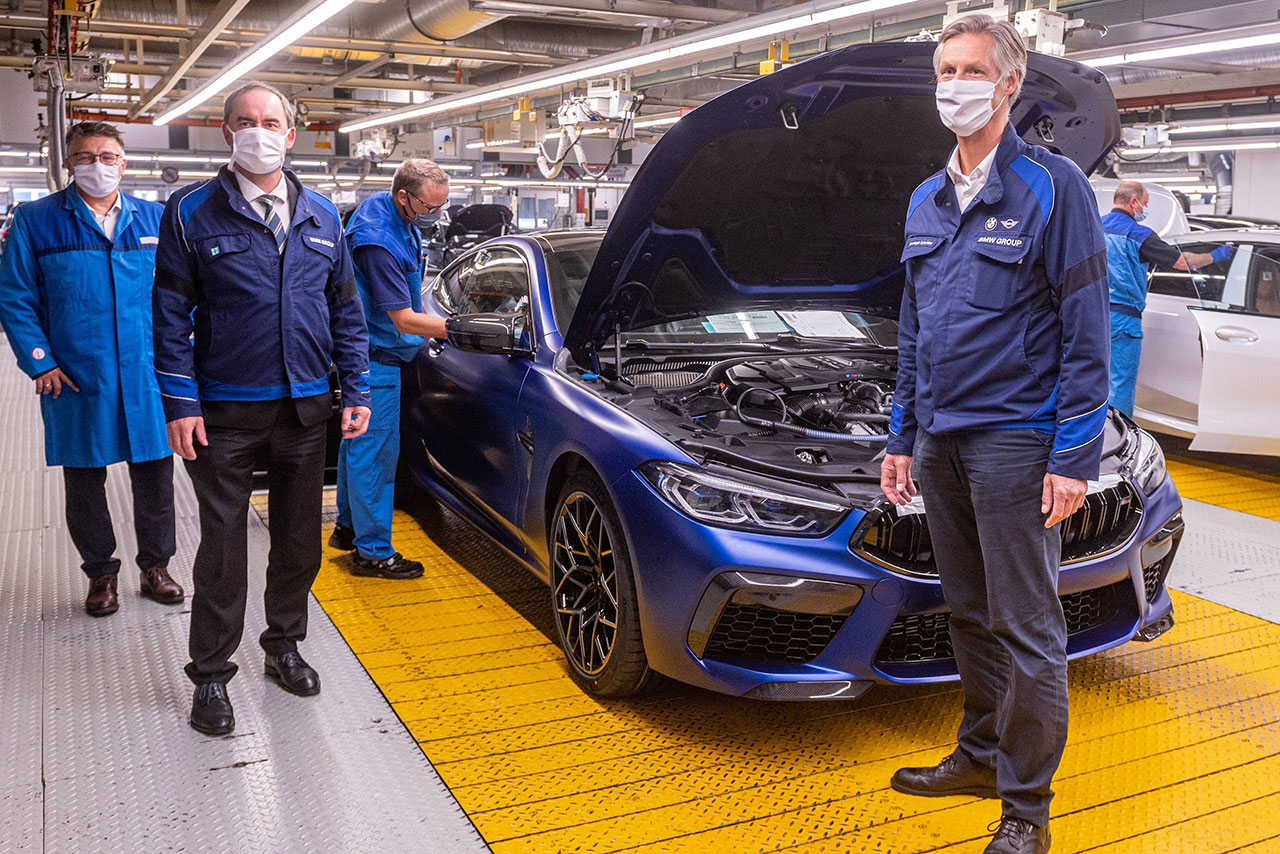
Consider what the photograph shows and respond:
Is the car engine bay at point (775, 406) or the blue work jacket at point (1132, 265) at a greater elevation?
the blue work jacket at point (1132, 265)

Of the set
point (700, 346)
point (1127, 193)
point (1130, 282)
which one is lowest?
point (700, 346)

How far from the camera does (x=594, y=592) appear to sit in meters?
3.01

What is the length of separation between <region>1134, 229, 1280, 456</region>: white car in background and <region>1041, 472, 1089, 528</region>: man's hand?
419cm

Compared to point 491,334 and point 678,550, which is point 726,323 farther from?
point 678,550

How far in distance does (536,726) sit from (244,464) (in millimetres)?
1075

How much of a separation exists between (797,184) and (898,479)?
1.21 meters

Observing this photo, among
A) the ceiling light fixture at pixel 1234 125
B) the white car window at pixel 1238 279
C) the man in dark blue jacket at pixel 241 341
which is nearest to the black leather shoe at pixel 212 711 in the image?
the man in dark blue jacket at pixel 241 341

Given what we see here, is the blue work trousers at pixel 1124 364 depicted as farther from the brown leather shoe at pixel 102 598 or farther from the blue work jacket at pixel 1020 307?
the brown leather shoe at pixel 102 598

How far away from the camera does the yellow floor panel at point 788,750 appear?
244 centimetres

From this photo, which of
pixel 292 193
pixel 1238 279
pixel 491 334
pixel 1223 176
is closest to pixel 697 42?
pixel 1238 279

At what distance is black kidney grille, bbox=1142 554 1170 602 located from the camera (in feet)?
9.79

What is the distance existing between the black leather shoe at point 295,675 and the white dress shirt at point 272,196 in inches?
49.8

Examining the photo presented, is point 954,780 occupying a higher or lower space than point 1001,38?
lower

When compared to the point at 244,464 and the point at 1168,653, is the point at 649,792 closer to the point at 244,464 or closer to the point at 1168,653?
the point at 244,464
